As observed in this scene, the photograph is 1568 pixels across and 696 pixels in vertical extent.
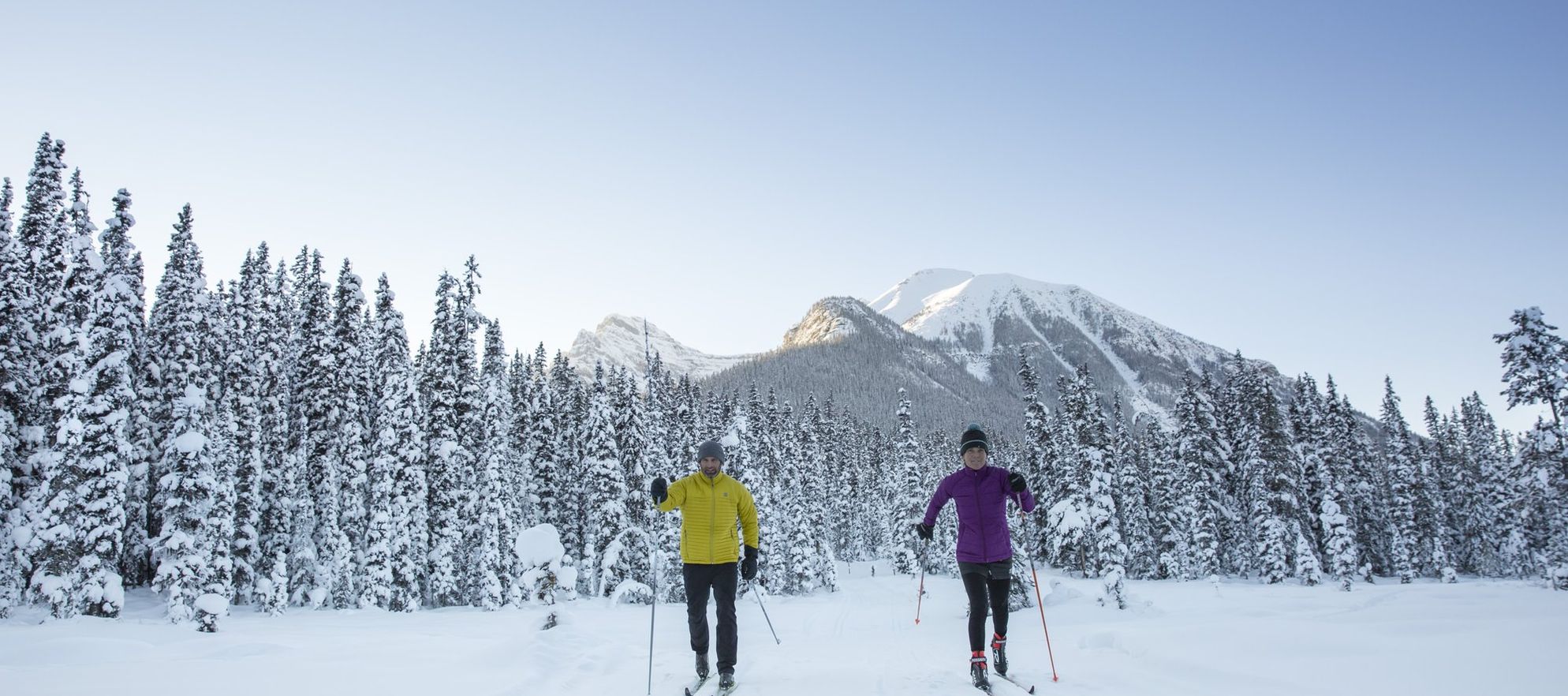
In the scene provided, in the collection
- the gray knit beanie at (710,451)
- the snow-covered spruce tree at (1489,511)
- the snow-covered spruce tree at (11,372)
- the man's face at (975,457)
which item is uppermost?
the snow-covered spruce tree at (11,372)

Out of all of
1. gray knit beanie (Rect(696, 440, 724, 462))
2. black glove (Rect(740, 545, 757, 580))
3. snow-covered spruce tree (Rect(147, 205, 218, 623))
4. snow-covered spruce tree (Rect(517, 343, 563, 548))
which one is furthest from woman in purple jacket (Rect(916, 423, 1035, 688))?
snow-covered spruce tree (Rect(517, 343, 563, 548))

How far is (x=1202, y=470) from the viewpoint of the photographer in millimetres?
43312

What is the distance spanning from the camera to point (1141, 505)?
48.6 m

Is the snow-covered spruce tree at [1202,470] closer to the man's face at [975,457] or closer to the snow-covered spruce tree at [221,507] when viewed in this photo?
the man's face at [975,457]

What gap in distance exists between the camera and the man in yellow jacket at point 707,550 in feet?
24.4

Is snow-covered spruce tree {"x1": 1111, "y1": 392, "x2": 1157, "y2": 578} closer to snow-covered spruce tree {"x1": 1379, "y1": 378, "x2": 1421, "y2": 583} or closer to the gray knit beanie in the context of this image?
snow-covered spruce tree {"x1": 1379, "y1": 378, "x2": 1421, "y2": 583}

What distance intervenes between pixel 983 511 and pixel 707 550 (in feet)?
9.63

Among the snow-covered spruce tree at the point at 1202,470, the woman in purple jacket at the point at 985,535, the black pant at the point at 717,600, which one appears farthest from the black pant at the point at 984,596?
the snow-covered spruce tree at the point at 1202,470

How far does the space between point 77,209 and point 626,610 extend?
69.5 feet

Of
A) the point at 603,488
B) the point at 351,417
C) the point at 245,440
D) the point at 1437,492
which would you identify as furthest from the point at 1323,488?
the point at 245,440

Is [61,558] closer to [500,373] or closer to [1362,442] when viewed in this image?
[500,373]

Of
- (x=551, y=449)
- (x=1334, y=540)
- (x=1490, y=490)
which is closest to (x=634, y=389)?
(x=551, y=449)

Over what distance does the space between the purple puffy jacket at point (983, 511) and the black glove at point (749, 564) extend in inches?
74.1

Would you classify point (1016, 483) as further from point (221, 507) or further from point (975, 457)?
point (221, 507)
